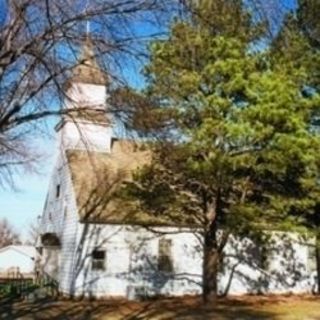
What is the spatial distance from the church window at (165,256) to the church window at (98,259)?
2.68 m

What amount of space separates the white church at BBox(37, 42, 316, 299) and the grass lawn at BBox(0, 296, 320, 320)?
4.88 ft

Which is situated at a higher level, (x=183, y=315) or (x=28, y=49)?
(x=28, y=49)

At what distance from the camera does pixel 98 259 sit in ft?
95.2

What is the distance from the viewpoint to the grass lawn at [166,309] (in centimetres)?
2217

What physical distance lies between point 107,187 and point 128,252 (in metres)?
3.66

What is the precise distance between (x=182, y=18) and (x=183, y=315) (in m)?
17.5

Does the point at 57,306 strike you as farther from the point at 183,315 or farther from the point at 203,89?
the point at 203,89

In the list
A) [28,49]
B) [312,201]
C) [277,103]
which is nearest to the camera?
[28,49]

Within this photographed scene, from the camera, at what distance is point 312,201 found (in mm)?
24797

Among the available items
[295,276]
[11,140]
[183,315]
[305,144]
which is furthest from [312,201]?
[11,140]

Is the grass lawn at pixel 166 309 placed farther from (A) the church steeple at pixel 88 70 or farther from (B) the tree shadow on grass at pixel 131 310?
(A) the church steeple at pixel 88 70

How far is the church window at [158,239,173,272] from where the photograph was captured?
97.7 ft

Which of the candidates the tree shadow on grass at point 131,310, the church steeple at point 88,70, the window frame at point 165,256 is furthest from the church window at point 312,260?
the church steeple at point 88,70

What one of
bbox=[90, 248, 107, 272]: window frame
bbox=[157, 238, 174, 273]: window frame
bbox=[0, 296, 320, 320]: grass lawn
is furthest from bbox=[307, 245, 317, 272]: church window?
bbox=[90, 248, 107, 272]: window frame
